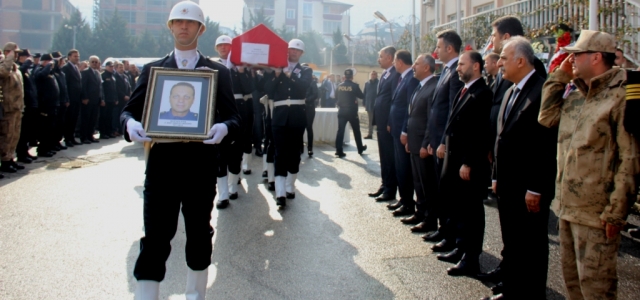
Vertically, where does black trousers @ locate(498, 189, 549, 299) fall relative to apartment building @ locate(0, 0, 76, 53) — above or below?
below

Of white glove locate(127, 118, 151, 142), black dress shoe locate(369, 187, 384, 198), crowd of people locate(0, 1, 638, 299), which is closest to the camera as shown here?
crowd of people locate(0, 1, 638, 299)

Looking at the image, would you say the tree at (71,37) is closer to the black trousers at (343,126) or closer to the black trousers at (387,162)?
the black trousers at (343,126)

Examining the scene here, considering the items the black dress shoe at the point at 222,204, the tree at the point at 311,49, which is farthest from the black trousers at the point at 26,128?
the tree at the point at 311,49

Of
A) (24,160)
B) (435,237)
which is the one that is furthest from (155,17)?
(435,237)

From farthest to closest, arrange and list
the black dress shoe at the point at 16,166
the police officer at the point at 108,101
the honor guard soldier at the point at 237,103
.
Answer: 1. the police officer at the point at 108,101
2. the black dress shoe at the point at 16,166
3. the honor guard soldier at the point at 237,103

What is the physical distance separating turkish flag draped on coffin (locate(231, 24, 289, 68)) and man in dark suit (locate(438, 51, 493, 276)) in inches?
128

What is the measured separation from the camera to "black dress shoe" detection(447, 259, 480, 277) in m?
4.95

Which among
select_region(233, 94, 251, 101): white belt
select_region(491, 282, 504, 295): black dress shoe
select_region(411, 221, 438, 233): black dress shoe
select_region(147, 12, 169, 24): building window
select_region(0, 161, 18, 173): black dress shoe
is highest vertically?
select_region(147, 12, 169, 24): building window

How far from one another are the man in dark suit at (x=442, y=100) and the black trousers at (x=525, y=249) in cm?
145

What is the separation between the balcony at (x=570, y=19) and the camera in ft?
36.5

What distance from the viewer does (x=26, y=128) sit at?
Result: 37.9ft

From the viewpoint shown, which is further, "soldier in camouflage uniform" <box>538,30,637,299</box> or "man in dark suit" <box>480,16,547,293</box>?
"man in dark suit" <box>480,16,547,293</box>

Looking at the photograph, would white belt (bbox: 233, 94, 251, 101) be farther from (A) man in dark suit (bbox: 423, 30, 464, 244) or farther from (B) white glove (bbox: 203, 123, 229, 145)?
(B) white glove (bbox: 203, 123, 229, 145)

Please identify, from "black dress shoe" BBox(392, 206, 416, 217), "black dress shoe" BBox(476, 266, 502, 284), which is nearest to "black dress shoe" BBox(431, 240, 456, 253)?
"black dress shoe" BBox(476, 266, 502, 284)
